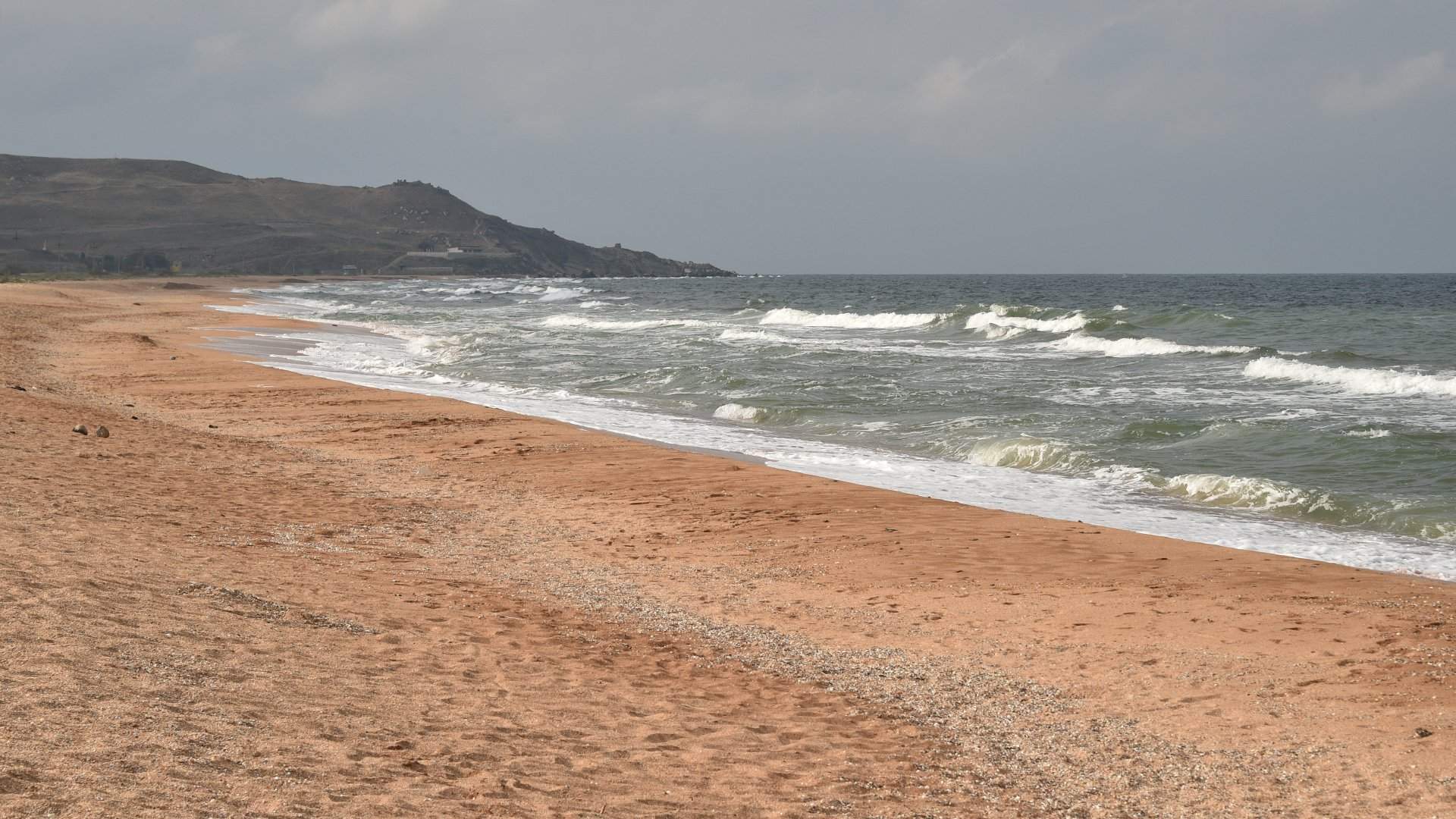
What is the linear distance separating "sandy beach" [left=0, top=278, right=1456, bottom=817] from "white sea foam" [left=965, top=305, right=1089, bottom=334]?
3353cm

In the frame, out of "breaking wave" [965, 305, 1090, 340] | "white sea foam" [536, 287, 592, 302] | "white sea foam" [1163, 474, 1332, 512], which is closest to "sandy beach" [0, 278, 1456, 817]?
"white sea foam" [1163, 474, 1332, 512]

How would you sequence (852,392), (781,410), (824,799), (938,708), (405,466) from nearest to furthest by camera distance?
(824,799), (938,708), (405,466), (781,410), (852,392)

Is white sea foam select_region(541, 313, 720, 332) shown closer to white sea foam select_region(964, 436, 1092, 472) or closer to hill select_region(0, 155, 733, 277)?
white sea foam select_region(964, 436, 1092, 472)

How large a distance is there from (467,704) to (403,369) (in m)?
22.6

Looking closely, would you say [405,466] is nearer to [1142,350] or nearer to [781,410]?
[781,410]

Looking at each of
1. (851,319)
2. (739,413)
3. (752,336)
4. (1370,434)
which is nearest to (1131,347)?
(752,336)

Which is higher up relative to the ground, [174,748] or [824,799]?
[174,748]

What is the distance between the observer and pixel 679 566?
380 inches

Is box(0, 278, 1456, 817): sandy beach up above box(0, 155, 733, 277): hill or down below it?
below

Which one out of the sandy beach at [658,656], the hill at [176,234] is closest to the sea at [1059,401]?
the sandy beach at [658,656]

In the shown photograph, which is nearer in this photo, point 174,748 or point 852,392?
point 174,748

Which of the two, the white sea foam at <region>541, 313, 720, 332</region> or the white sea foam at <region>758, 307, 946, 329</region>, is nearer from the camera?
the white sea foam at <region>541, 313, 720, 332</region>

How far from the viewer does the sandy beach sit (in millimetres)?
4902

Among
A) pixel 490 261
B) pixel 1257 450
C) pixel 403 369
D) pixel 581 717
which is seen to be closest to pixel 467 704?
pixel 581 717
